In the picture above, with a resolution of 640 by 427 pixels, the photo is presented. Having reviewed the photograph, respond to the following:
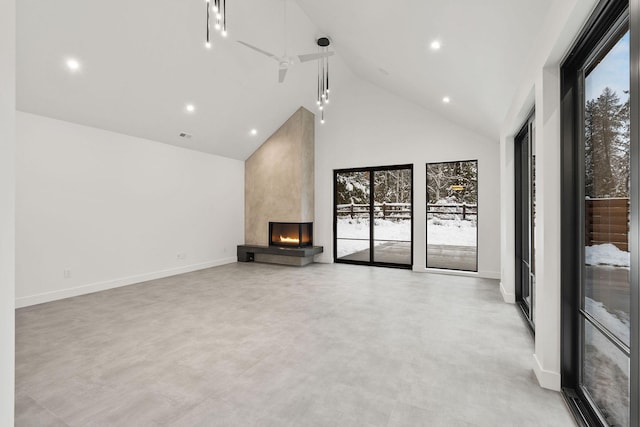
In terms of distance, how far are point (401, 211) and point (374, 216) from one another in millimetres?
628

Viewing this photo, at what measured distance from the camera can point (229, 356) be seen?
271 cm

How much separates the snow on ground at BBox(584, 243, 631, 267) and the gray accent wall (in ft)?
18.4

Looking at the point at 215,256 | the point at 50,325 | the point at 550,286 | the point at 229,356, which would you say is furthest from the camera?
the point at 215,256

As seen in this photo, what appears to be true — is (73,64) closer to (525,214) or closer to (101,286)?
(101,286)

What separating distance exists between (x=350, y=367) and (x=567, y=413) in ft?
4.76

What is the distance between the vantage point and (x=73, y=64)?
12.7 ft

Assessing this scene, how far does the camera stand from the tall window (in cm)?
602

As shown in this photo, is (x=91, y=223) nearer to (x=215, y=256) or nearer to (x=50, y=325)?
(x=50, y=325)

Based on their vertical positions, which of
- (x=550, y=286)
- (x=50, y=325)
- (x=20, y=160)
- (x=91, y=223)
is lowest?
(x=50, y=325)

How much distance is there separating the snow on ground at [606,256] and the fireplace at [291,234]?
18.5ft

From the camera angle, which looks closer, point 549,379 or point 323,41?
point 549,379

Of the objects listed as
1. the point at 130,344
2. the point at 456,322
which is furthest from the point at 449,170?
the point at 130,344

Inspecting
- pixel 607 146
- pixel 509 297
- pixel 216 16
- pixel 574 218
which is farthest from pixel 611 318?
pixel 216 16

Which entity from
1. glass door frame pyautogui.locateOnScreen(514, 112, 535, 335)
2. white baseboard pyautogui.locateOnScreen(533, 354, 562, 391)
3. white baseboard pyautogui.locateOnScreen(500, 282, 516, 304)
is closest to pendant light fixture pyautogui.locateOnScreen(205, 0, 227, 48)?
glass door frame pyautogui.locateOnScreen(514, 112, 535, 335)
